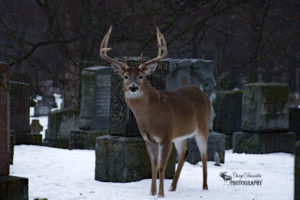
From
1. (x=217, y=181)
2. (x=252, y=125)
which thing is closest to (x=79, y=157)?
(x=217, y=181)

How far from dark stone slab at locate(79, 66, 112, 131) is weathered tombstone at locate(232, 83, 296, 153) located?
3.91 metres

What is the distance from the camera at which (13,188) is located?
5.44 metres

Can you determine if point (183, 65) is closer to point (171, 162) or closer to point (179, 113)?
point (171, 162)

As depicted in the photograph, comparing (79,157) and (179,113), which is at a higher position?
(179,113)

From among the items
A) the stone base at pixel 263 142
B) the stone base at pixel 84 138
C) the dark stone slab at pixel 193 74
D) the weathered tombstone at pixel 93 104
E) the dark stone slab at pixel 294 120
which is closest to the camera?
the dark stone slab at pixel 193 74

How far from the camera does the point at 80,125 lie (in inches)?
586

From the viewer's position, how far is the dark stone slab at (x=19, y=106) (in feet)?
44.3

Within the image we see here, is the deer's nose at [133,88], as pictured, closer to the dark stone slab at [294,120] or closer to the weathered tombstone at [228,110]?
the weathered tombstone at [228,110]

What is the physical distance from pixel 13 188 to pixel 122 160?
2.61 metres

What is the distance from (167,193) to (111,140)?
4.89 feet

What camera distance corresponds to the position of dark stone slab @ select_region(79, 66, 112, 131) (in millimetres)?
14578

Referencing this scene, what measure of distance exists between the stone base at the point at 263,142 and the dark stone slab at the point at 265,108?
19 centimetres

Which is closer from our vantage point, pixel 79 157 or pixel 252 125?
pixel 79 157

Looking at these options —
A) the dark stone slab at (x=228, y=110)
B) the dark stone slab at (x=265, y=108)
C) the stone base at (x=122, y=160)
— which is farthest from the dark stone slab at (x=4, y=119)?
the dark stone slab at (x=228, y=110)
